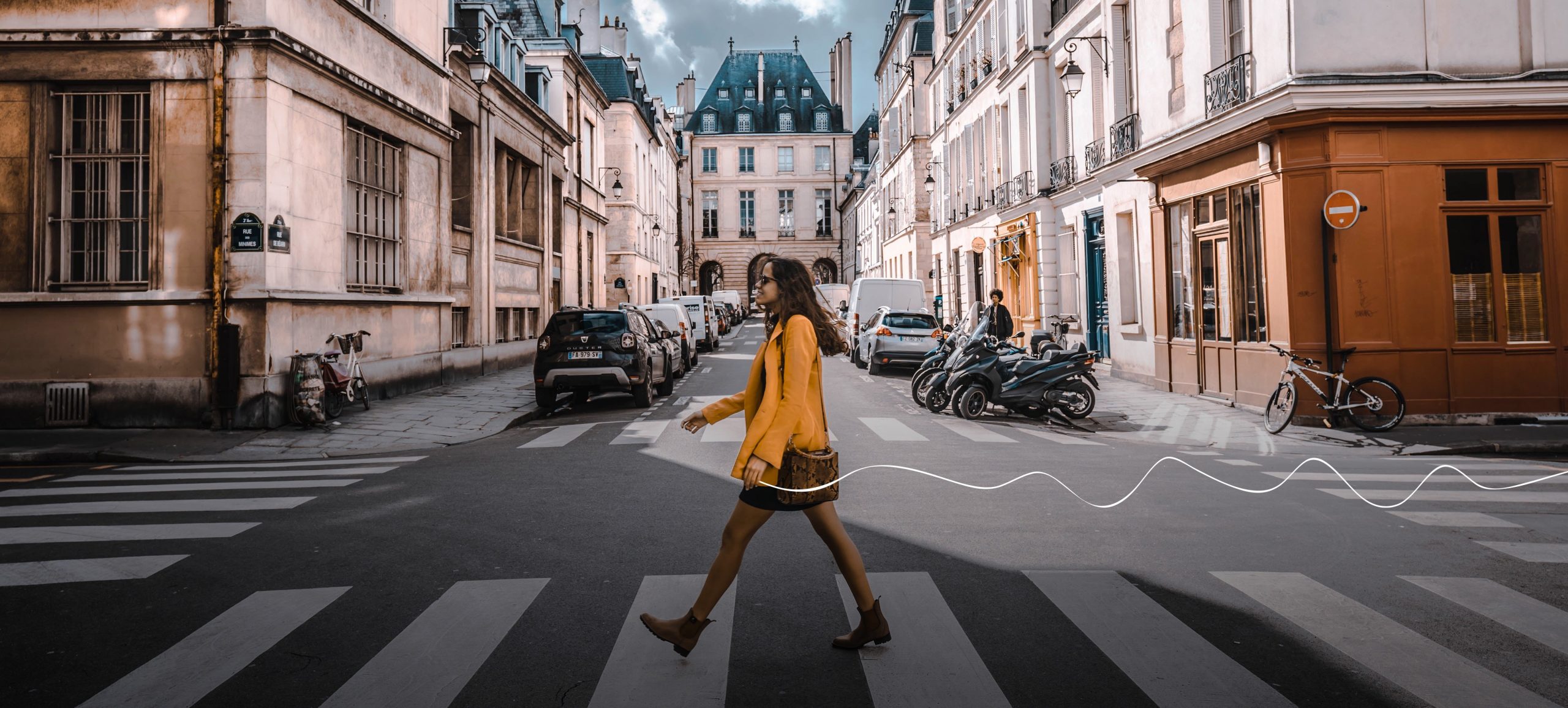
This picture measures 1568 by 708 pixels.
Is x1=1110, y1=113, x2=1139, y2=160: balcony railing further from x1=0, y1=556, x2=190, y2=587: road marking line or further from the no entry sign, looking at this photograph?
x1=0, y1=556, x2=190, y2=587: road marking line

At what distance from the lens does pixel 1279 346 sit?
12531mm

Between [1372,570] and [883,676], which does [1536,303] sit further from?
[883,676]

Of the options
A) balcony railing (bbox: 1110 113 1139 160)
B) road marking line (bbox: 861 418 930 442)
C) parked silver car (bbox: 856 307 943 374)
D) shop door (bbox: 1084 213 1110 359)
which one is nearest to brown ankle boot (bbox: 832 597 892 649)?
road marking line (bbox: 861 418 930 442)

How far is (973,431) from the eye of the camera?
12.1m

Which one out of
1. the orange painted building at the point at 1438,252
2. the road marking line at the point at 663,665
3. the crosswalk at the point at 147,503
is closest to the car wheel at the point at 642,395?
the crosswalk at the point at 147,503

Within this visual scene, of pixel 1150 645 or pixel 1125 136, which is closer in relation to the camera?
pixel 1150 645

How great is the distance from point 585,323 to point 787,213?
68.0 m

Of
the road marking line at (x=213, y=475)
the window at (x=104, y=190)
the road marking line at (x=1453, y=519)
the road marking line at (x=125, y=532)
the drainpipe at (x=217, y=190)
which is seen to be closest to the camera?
the road marking line at (x=125, y=532)

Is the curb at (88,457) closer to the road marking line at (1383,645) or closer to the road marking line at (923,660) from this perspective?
the road marking line at (923,660)

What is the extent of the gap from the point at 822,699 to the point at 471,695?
1.29m

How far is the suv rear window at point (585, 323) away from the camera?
15.0 meters

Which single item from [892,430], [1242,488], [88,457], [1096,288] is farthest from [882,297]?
[88,457]

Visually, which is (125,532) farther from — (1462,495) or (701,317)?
(701,317)

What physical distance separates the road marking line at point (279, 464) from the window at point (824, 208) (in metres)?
72.9
